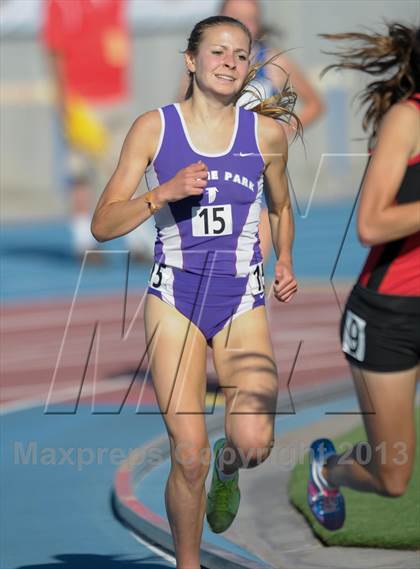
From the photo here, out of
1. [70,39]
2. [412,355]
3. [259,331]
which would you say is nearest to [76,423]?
[259,331]

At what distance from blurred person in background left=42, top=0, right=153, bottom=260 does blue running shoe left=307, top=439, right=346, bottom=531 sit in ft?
44.9

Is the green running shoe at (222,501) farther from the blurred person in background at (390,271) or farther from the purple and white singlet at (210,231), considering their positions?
the blurred person in background at (390,271)

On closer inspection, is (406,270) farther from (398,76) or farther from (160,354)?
(160,354)

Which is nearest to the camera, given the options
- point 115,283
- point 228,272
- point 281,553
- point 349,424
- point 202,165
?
point 202,165

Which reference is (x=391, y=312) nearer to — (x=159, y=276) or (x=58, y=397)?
(x=159, y=276)

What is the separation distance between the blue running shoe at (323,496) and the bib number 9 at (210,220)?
47.7 inches

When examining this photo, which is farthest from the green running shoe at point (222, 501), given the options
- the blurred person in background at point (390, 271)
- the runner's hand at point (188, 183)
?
the runner's hand at point (188, 183)

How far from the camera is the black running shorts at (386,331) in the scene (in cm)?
587

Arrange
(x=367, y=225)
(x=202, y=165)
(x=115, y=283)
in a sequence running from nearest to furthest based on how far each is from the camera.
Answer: (x=367, y=225) → (x=202, y=165) → (x=115, y=283)

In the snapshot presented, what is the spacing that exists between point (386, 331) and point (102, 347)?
8.61 meters

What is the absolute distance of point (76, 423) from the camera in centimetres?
1114

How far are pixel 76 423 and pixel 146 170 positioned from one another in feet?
15.6

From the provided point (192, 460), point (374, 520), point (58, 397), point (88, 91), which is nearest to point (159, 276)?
point (192, 460)

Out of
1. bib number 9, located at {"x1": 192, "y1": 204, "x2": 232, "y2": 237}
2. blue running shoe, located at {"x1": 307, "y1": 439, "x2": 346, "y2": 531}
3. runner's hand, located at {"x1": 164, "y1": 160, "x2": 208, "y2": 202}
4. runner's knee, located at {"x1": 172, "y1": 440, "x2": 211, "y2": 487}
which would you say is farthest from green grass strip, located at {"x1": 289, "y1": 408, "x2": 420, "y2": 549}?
runner's hand, located at {"x1": 164, "y1": 160, "x2": 208, "y2": 202}
